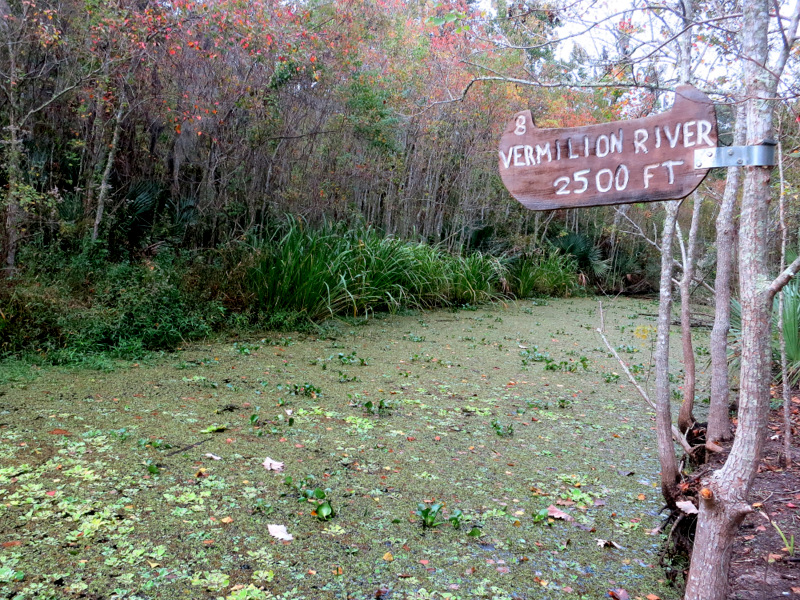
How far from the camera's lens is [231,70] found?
5.62m

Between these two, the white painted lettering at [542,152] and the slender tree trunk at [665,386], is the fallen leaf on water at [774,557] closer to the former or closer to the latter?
the slender tree trunk at [665,386]

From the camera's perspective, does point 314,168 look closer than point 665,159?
No

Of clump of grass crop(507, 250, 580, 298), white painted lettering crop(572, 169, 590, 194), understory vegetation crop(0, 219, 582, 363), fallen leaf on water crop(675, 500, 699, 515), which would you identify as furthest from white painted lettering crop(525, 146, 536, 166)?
clump of grass crop(507, 250, 580, 298)

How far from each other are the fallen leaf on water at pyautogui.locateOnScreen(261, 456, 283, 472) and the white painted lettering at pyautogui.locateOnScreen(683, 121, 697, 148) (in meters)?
1.76

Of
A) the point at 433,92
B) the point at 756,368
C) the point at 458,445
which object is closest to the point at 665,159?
the point at 756,368

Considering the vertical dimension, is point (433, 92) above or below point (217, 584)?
above

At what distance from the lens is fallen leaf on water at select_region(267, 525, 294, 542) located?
5.90 feet

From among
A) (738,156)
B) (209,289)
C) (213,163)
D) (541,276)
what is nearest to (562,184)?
(738,156)

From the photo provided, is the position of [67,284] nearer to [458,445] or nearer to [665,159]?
[458,445]

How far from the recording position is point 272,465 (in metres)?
2.31

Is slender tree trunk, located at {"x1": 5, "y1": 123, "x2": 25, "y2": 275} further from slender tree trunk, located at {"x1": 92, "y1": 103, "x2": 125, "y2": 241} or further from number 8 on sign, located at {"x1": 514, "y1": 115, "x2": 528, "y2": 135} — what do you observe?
number 8 on sign, located at {"x1": 514, "y1": 115, "x2": 528, "y2": 135}

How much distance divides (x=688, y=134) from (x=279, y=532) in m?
1.55

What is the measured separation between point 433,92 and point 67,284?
5421 mm

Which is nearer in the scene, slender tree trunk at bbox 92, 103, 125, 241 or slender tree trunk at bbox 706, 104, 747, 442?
slender tree trunk at bbox 706, 104, 747, 442
